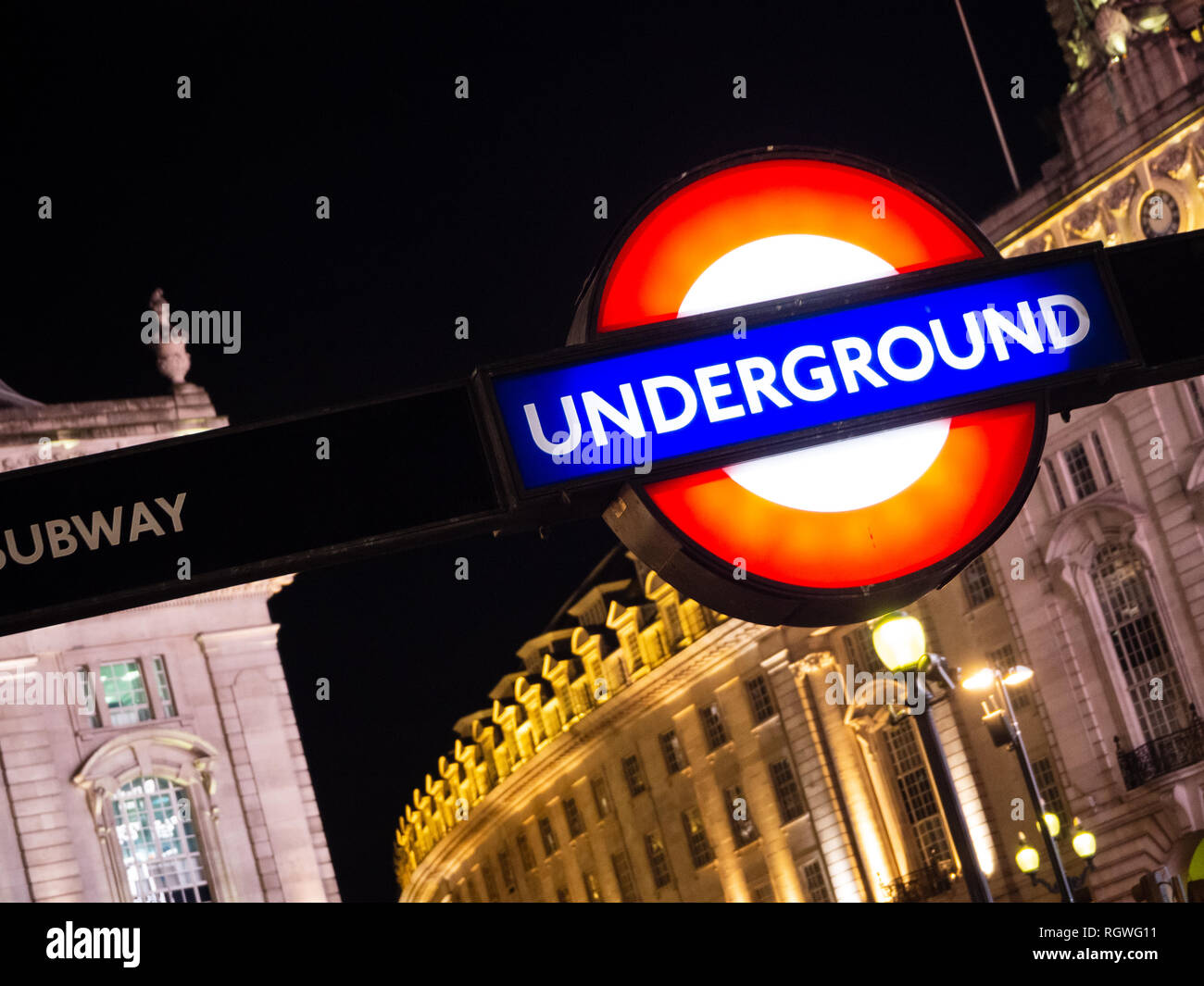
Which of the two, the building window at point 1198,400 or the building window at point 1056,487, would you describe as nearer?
the building window at point 1198,400

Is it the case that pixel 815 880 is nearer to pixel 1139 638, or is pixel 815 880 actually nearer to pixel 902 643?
pixel 1139 638

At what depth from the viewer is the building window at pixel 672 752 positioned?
72688mm

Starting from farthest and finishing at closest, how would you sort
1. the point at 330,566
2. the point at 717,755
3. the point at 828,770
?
the point at 717,755 → the point at 828,770 → the point at 330,566

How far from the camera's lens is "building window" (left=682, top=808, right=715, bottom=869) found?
71.0 m

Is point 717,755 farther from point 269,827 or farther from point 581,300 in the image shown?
point 581,300

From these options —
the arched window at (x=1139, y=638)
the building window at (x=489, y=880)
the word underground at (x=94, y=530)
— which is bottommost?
the word underground at (x=94, y=530)

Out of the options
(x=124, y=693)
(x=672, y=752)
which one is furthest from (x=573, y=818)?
(x=124, y=693)

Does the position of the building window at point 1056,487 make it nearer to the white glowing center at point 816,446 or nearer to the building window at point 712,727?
the building window at point 712,727

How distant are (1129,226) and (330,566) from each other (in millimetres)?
47170

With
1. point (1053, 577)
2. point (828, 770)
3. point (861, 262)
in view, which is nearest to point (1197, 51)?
point (1053, 577)

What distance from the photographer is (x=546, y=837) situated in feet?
281

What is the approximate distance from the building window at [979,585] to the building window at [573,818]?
31.6 metres
